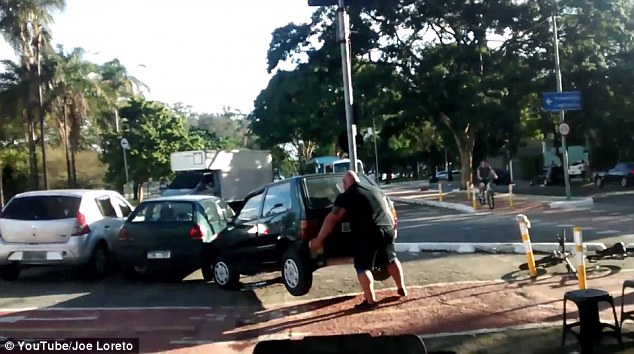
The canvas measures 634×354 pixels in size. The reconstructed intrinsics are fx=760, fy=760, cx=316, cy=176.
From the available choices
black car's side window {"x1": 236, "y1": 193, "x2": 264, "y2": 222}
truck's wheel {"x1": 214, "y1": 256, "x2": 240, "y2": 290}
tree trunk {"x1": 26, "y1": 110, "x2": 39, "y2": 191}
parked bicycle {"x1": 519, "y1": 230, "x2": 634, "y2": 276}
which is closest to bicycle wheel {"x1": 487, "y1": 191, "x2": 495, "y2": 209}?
parked bicycle {"x1": 519, "y1": 230, "x2": 634, "y2": 276}

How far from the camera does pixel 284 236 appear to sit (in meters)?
10.5

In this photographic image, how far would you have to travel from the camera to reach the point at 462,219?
886 inches

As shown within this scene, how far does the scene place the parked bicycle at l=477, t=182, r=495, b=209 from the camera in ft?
83.3

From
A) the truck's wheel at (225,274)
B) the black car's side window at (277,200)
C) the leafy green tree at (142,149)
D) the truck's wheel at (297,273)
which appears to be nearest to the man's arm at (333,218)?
the truck's wheel at (297,273)

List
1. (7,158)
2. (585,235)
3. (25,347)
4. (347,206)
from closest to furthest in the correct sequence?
(25,347) → (347,206) → (585,235) → (7,158)

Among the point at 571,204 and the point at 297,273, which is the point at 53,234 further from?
the point at 571,204

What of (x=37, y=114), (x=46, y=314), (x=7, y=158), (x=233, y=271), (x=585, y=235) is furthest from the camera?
(x=7, y=158)

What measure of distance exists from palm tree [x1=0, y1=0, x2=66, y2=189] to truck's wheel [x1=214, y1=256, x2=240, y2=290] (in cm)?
2842

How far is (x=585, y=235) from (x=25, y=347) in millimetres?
12352

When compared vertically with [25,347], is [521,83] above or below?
above

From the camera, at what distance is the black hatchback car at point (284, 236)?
9.91 m

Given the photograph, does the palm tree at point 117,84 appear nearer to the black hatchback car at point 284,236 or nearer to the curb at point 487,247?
the curb at point 487,247

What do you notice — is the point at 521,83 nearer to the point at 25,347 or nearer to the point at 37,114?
the point at 37,114

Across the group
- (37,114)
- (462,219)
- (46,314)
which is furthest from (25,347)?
(37,114)
